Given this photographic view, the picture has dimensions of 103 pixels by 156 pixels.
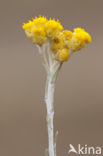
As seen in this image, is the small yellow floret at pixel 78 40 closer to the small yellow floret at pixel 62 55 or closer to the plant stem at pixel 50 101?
the small yellow floret at pixel 62 55

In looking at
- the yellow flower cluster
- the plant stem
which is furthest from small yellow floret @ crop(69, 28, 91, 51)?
the plant stem

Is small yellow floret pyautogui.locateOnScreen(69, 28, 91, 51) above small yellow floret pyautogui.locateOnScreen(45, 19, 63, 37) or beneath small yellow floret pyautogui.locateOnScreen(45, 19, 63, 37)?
beneath

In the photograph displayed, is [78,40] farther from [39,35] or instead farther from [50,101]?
[50,101]

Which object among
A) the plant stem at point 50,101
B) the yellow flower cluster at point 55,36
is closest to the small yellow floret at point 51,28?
the yellow flower cluster at point 55,36

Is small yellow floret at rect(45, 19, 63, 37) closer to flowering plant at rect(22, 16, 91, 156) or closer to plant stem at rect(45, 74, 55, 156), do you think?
flowering plant at rect(22, 16, 91, 156)

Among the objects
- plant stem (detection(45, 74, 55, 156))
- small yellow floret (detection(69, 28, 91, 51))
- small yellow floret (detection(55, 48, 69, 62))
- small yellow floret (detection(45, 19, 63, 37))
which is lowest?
plant stem (detection(45, 74, 55, 156))

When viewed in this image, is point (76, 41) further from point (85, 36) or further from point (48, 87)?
point (48, 87)

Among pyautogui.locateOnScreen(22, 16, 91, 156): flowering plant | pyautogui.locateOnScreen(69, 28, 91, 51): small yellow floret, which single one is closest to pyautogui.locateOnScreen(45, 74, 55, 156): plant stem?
pyautogui.locateOnScreen(22, 16, 91, 156): flowering plant
